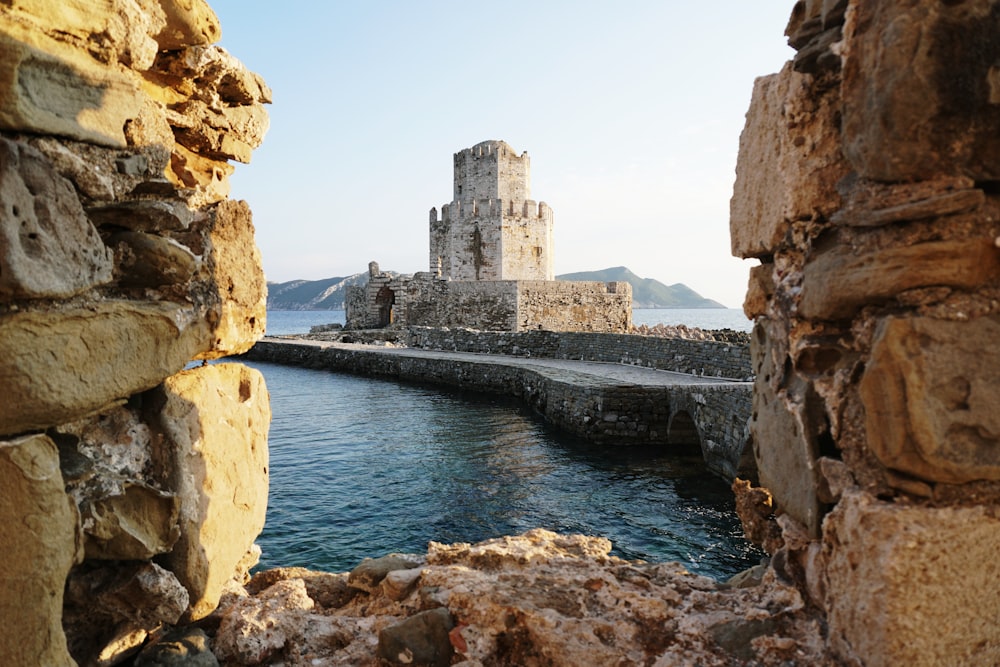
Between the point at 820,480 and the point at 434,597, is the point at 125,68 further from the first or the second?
the point at 820,480

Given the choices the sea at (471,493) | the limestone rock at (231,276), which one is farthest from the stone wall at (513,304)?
the limestone rock at (231,276)

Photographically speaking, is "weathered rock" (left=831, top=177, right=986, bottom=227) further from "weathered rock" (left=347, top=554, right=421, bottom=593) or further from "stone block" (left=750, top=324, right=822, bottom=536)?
"weathered rock" (left=347, top=554, right=421, bottom=593)

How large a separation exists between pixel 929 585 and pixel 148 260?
2.80m

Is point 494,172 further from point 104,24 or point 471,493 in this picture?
point 104,24

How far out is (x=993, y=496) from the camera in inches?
74.2

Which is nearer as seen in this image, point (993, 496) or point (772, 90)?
point (993, 496)

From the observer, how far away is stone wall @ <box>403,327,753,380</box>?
15344mm

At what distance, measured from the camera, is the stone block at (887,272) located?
183 centimetres

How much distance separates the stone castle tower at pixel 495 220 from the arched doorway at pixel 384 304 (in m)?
6.64

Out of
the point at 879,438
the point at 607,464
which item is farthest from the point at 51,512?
the point at 607,464

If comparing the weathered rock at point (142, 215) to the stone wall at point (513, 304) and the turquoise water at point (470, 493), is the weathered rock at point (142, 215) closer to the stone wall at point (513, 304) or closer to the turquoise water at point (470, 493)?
the turquoise water at point (470, 493)

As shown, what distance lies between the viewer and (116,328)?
2107mm

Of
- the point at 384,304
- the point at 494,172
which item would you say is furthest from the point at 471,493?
the point at 384,304

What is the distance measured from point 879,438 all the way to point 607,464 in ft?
35.1
